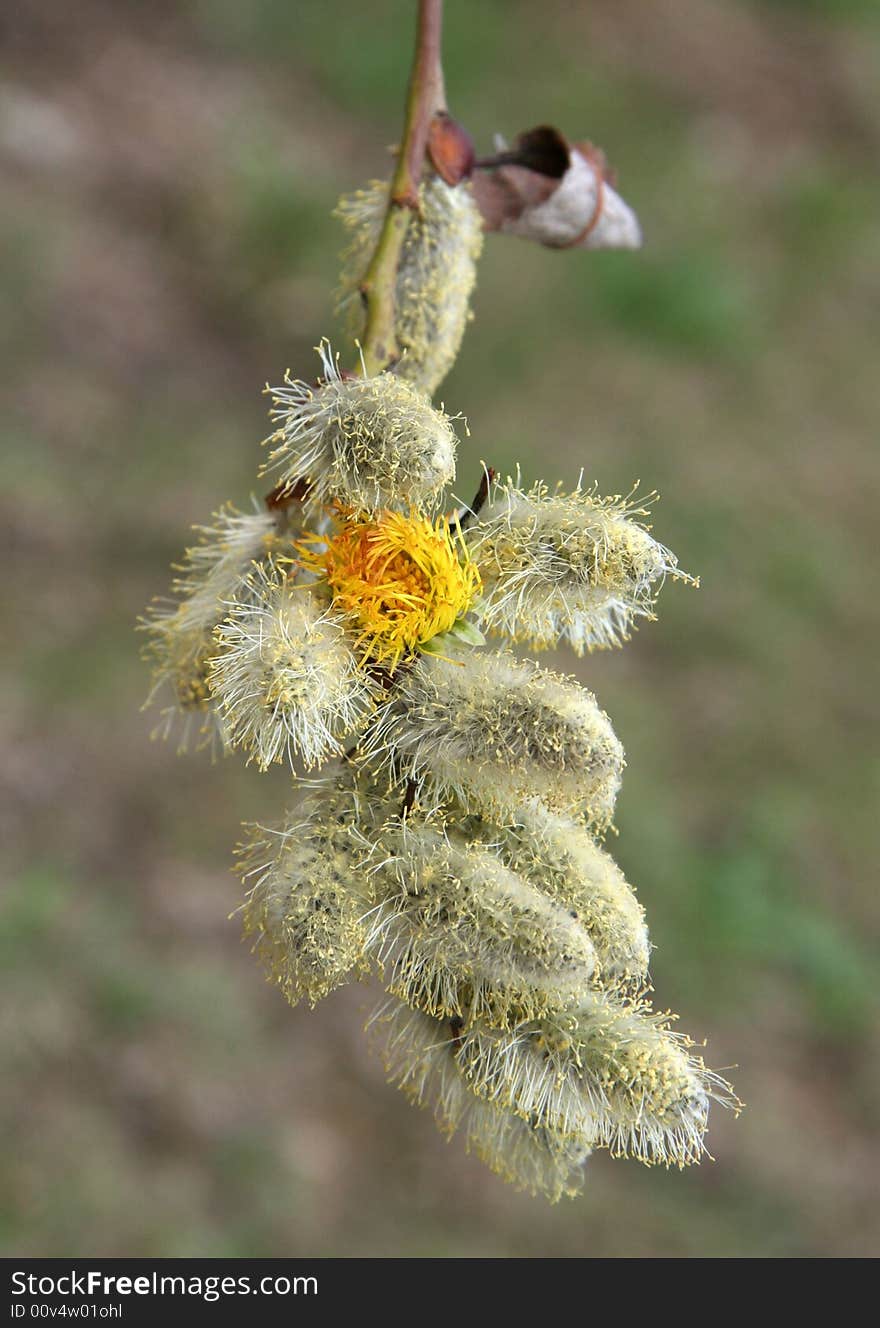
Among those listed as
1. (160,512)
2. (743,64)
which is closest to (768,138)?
(743,64)

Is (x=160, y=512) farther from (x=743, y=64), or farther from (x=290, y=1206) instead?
(x=743, y=64)

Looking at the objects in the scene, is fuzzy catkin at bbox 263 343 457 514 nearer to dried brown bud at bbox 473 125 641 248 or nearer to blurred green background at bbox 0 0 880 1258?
dried brown bud at bbox 473 125 641 248

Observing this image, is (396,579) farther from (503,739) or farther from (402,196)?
(402,196)

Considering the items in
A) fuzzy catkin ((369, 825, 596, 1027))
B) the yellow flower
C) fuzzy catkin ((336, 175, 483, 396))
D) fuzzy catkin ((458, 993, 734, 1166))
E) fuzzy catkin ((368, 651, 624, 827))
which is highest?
fuzzy catkin ((336, 175, 483, 396))

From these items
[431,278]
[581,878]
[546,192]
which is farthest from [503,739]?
[546,192]

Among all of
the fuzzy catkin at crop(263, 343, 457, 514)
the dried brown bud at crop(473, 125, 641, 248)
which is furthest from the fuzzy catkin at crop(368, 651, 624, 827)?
the dried brown bud at crop(473, 125, 641, 248)

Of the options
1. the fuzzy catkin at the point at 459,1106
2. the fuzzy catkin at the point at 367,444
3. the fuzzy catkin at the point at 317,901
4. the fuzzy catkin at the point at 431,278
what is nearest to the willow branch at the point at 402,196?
the fuzzy catkin at the point at 431,278

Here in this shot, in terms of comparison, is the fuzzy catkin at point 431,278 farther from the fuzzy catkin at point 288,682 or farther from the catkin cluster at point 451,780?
the fuzzy catkin at point 288,682
